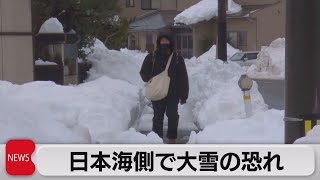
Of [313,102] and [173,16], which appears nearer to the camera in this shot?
[313,102]

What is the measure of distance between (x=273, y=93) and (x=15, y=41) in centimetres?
1008

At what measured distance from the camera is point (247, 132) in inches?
296

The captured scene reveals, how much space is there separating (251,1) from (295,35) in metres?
39.8

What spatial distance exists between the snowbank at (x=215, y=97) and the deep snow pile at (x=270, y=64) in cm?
1131

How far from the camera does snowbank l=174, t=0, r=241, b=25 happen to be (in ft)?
137

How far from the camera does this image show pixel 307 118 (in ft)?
17.4

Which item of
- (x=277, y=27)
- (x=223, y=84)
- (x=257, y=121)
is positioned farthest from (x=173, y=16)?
(x=257, y=121)

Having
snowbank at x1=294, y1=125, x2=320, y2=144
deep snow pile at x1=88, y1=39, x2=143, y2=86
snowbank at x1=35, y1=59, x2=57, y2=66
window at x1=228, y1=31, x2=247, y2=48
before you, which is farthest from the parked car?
snowbank at x1=294, y1=125, x2=320, y2=144

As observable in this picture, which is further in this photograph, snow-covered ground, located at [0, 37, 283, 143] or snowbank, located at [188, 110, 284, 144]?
snowbank, located at [188, 110, 284, 144]

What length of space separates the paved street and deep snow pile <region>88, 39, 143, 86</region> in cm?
348

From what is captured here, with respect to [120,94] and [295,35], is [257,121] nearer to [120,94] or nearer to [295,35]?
[295,35]

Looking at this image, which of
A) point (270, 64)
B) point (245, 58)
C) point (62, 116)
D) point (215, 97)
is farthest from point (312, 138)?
point (245, 58)

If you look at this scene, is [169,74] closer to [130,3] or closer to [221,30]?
[221,30]

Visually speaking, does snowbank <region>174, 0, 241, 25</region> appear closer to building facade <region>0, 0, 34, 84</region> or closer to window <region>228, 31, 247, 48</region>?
window <region>228, 31, 247, 48</region>
